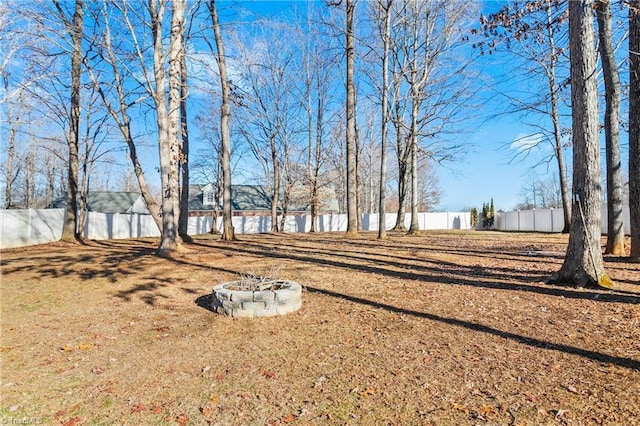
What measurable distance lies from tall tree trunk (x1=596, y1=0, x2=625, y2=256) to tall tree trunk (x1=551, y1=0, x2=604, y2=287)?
3665 millimetres

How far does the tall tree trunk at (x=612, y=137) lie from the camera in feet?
25.7

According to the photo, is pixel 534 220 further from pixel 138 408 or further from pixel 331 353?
pixel 138 408

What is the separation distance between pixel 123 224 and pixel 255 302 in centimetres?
1717

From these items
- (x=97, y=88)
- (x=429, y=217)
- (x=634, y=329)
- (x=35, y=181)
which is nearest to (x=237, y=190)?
(x=35, y=181)

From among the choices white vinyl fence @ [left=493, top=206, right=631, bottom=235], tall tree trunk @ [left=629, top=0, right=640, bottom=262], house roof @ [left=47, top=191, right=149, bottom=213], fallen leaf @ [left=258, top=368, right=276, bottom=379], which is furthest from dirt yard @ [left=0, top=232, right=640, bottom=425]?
house roof @ [left=47, top=191, right=149, bottom=213]

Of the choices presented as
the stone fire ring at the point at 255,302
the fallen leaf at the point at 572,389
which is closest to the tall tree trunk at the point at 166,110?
the stone fire ring at the point at 255,302

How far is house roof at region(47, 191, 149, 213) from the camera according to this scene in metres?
30.7

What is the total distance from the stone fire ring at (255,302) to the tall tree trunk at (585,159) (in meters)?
3.91

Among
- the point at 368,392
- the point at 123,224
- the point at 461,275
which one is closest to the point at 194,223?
the point at 123,224

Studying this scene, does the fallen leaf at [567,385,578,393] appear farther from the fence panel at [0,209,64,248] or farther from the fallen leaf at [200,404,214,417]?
the fence panel at [0,209,64,248]

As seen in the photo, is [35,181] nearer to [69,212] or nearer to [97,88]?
[69,212]

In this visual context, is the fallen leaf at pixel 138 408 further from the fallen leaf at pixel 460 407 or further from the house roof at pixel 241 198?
the house roof at pixel 241 198

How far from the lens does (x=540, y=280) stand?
18.1 ft

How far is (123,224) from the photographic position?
18.8 m
